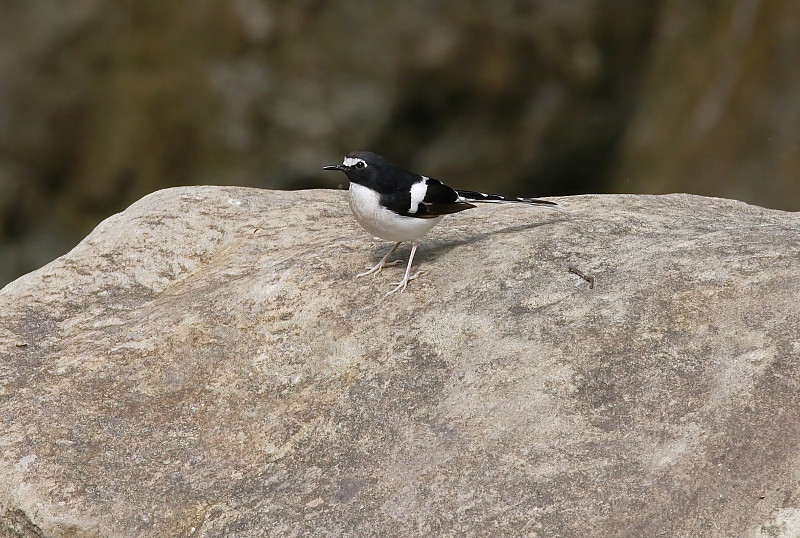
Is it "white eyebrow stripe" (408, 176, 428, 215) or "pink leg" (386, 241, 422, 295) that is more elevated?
"white eyebrow stripe" (408, 176, 428, 215)

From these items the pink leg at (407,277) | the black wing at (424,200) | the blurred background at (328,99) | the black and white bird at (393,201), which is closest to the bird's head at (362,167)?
the black and white bird at (393,201)

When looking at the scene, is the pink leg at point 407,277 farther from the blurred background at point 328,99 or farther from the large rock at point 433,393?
the blurred background at point 328,99

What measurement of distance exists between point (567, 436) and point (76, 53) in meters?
11.2

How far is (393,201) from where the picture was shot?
5297 mm

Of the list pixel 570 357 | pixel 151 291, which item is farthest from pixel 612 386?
pixel 151 291

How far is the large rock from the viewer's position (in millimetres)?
3686

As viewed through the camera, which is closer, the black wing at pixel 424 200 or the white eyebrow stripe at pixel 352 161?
the black wing at pixel 424 200

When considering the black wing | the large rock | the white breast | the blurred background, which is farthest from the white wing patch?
the blurred background

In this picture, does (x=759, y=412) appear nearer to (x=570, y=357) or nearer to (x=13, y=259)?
(x=570, y=357)

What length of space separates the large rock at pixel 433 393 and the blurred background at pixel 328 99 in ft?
24.0

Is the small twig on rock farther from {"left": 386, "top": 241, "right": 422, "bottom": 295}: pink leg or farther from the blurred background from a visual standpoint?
the blurred background

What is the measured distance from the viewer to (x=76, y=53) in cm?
1297

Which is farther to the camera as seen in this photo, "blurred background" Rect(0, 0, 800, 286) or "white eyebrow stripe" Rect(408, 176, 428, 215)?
"blurred background" Rect(0, 0, 800, 286)

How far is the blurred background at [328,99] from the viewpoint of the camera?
42.1 feet
